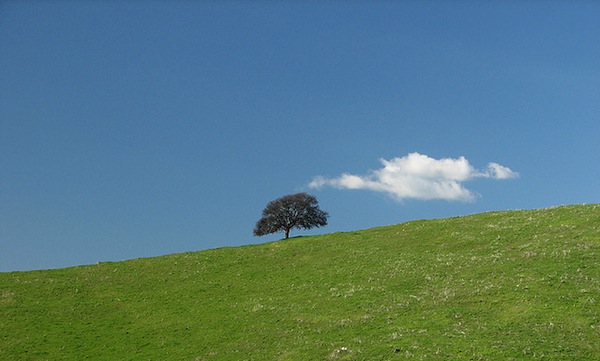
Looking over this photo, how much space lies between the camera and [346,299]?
47312 millimetres

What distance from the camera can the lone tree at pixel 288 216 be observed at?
9406cm

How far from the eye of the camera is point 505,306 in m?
40.5

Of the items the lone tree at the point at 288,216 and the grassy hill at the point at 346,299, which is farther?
the lone tree at the point at 288,216

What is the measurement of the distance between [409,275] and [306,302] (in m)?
9.43

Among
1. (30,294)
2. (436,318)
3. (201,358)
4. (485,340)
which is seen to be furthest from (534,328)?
(30,294)

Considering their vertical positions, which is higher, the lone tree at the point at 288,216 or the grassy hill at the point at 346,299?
the lone tree at the point at 288,216

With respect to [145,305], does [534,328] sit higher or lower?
lower

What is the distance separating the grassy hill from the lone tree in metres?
22.6

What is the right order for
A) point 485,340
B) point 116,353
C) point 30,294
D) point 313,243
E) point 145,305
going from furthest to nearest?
point 313,243, point 30,294, point 145,305, point 116,353, point 485,340

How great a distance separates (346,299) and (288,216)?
4742 centimetres

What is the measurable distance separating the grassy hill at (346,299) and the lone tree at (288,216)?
2260 centimetres

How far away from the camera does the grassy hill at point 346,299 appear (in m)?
→ 37.0

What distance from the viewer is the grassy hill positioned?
3700cm

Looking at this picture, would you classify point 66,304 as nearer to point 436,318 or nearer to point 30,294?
point 30,294
